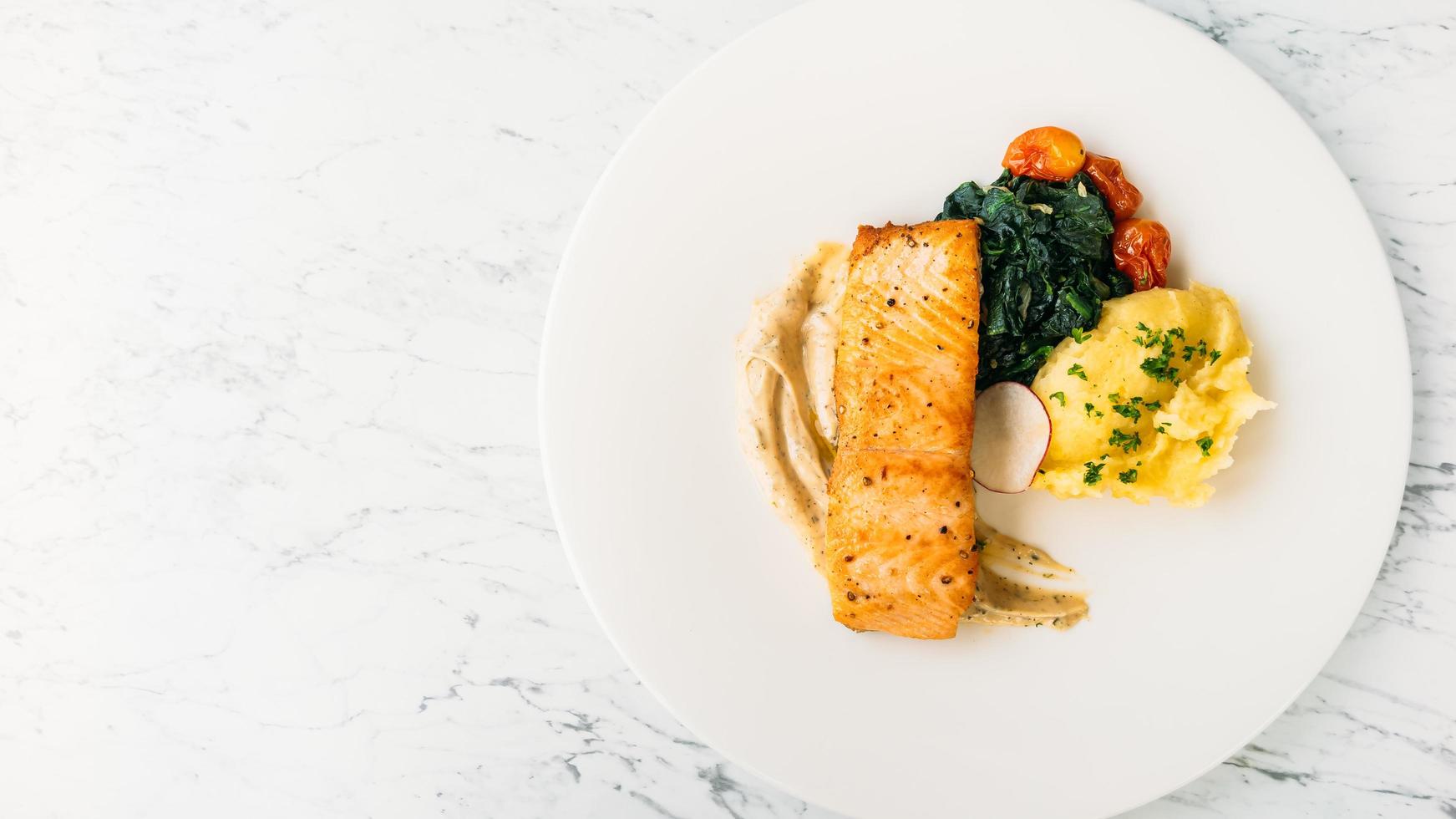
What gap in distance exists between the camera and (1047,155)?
374 centimetres

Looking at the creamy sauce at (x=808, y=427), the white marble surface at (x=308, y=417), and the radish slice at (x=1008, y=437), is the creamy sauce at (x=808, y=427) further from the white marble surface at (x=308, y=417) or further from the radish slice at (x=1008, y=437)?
the white marble surface at (x=308, y=417)

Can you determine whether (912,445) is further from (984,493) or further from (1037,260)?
(1037,260)

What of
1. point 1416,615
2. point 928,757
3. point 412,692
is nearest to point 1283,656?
point 1416,615

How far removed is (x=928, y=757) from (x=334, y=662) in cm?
291

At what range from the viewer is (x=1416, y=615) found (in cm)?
Result: 407

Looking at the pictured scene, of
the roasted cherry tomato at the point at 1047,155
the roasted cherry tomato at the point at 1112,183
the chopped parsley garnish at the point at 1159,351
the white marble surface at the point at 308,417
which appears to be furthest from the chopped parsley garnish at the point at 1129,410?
the white marble surface at the point at 308,417

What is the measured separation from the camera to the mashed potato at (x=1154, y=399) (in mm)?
3557

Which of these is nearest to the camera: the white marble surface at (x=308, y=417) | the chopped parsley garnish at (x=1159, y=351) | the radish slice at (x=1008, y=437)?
the chopped parsley garnish at (x=1159, y=351)

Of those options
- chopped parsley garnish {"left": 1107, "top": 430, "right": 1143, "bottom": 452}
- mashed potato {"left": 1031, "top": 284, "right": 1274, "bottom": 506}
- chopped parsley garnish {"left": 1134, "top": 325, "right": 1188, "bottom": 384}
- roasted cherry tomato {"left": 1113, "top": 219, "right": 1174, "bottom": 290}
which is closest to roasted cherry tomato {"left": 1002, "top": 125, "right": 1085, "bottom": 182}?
roasted cherry tomato {"left": 1113, "top": 219, "right": 1174, "bottom": 290}

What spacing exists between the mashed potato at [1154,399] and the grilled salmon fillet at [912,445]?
0.42 m

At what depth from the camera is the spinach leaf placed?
376cm

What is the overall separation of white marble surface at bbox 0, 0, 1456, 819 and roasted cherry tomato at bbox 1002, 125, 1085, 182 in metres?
1.39

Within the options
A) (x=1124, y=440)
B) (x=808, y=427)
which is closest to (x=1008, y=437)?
(x=1124, y=440)

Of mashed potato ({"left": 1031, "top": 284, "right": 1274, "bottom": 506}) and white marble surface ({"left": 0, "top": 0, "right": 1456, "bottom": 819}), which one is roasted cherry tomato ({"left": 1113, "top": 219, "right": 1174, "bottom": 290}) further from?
white marble surface ({"left": 0, "top": 0, "right": 1456, "bottom": 819})
